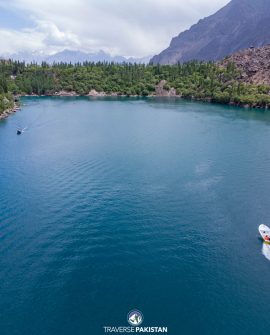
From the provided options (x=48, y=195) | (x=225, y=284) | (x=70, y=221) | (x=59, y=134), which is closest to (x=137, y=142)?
(x=59, y=134)

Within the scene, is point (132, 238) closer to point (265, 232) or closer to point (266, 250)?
point (266, 250)

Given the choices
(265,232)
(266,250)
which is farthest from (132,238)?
(265,232)

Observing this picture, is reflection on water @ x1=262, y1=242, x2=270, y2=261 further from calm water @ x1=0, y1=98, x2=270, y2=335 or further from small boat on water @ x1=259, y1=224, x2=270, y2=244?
calm water @ x1=0, y1=98, x2=270, y2=335

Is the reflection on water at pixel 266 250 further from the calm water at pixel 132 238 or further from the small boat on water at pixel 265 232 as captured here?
the calm water at pixel 132 238

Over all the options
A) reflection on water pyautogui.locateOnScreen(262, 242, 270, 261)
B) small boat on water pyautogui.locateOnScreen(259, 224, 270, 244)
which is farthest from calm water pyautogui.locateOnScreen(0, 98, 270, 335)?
small boat on water pyautogui.locateOnScreen(259, 224, 270, 244)

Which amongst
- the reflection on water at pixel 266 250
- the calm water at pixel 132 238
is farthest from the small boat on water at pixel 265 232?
the calm water at pixel 132 238
